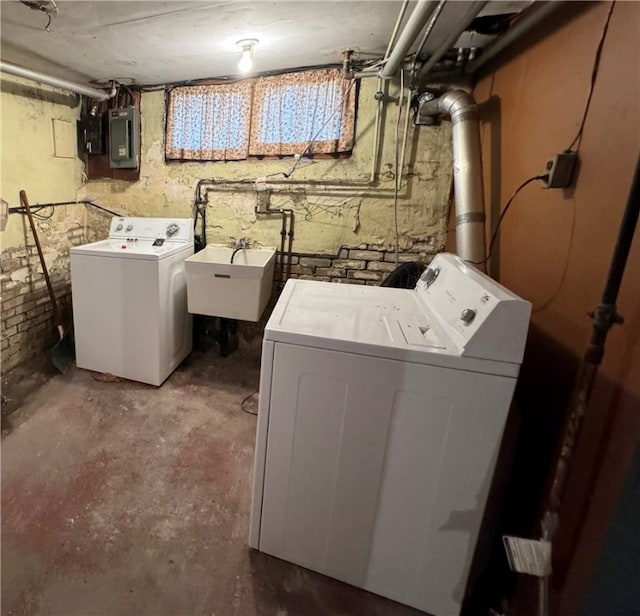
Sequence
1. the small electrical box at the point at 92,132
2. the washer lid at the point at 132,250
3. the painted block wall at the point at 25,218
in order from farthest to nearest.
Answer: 1. the small electrical box at the point at 92,132
2. the painted block wall at the point at 25,218
3. the washer lid at the point at 132,250

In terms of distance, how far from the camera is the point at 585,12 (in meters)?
1.14

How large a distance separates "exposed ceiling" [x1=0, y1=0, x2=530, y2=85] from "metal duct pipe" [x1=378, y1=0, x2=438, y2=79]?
124 millimetres

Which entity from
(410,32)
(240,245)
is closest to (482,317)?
(410,32)

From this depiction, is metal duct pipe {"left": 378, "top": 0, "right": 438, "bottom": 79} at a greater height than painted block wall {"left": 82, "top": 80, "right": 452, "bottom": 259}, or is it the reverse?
metal duct pipe {"left": 378, "top": 0, "right": 438, "bottom": 79}

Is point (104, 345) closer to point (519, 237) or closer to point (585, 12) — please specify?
point (519, 237)

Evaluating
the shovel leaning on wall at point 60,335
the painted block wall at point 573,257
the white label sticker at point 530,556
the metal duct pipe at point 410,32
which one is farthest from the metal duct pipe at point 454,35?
the shovel leaning on wall at point 60,335

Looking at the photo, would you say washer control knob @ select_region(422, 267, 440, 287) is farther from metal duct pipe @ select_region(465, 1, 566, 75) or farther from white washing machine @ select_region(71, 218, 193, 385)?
white washing machine @ select_region(71, 218, 193, 385)

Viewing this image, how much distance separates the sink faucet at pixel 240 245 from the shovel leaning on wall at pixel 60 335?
1.33 metres

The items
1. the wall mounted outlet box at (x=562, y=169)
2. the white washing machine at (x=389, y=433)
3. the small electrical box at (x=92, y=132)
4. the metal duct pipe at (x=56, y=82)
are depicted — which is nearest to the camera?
the white washing machine at (x=389, y=433)

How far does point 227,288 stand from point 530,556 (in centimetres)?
195

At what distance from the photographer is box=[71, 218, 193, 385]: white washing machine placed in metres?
2.21

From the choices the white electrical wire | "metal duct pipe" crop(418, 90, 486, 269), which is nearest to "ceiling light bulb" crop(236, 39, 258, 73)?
the white electrical wire

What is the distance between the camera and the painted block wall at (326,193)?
2.31m

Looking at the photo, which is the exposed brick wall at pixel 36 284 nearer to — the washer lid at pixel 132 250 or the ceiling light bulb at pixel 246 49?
the washer lid at pixel 132 250
